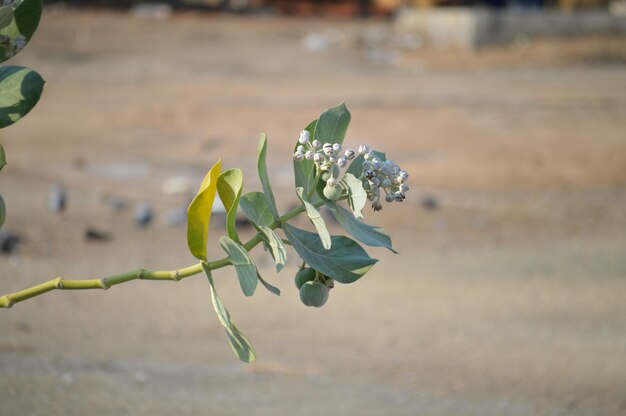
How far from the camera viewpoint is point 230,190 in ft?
4.23

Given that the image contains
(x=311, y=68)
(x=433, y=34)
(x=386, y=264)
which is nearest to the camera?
(x=386, y=264)

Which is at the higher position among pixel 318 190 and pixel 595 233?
pixel 318 190

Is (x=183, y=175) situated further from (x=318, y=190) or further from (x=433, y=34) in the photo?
(x=433, y=34)

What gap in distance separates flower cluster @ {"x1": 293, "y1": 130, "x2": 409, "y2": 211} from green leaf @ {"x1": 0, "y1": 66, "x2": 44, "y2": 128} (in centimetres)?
43

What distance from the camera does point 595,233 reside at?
6.02m

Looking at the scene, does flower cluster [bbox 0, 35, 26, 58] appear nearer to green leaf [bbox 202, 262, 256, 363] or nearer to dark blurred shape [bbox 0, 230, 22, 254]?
green leaf [bbox 202, 262, 256, 363]

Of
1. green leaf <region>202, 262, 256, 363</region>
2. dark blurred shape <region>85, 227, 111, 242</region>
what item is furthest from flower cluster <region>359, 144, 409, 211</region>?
dark blurred shape <region>85, 227, 111, 242</region>

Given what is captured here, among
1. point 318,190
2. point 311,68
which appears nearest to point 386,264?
point 318,190

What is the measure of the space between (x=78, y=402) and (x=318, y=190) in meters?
1.70

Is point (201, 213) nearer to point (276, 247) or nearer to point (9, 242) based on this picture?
point (276, 247)

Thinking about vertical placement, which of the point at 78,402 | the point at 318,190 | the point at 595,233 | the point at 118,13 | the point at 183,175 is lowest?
the point at 118,13

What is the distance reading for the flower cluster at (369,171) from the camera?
1.26 meters

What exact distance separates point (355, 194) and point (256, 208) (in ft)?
0.51

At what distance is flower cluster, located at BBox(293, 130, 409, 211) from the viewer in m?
1.26
